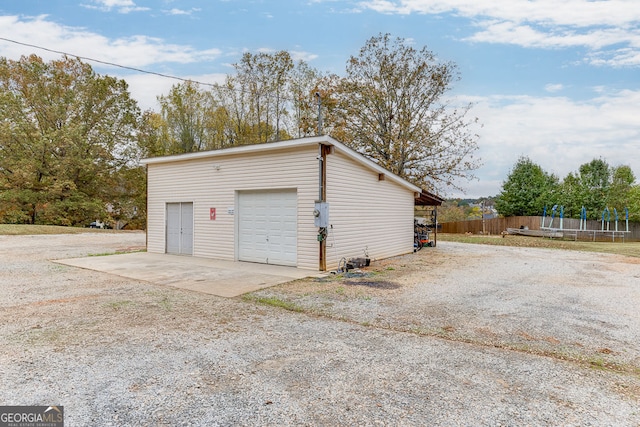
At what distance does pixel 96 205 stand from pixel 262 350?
85.1 feet

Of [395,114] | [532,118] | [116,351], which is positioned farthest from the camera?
[395,114]

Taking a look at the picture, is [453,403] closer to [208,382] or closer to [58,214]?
[208,382]

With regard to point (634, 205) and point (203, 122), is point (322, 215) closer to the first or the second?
point (203, 122)

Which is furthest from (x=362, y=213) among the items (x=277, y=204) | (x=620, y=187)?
(x=620, y=187)

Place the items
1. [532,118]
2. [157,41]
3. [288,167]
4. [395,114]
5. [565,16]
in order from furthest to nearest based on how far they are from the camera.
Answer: [395,114] < [532,118] < [157,41] < [565,16] < [288,167]

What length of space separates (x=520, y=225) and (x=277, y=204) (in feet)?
72.0

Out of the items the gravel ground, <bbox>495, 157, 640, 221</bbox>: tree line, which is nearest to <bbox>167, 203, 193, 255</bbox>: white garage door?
the gravel ground

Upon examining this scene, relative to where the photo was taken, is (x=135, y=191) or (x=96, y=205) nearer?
(x=96, y=205)

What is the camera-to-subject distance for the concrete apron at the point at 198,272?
6789mm

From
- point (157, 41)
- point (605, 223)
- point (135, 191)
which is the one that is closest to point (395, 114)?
point (157, 41)

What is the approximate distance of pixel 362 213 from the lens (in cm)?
1030

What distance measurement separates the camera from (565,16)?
10.4 m

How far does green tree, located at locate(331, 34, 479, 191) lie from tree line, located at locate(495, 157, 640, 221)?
10.7m

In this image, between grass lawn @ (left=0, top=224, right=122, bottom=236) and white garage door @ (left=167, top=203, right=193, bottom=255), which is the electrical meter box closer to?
white garage door @ (left=167, top=203, right=193, bottom=255)
